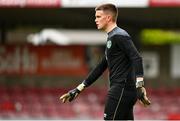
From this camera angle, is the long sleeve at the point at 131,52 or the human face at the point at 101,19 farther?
the human face at the point at 101,19

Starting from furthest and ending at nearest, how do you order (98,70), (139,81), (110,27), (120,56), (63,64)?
(63,64) → (98,70) → (110,27) → (120,56) → (139,81)

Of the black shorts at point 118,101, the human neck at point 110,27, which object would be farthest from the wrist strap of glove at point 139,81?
the human neck at point 110,27

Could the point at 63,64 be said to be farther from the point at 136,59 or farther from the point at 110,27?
the point at 136,59

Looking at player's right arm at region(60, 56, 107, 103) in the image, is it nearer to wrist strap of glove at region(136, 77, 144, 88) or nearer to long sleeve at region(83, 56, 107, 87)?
long sleeve at region(83, 56, 107, 87)

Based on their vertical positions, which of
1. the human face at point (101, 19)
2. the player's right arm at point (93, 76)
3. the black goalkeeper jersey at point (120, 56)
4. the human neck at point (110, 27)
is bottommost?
the player's right arm at point (93, 76)

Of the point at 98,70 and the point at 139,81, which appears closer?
the point at 139,81

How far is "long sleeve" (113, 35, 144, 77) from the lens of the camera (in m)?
6.80

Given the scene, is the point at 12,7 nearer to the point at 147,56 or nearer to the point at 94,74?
the point at 147,56


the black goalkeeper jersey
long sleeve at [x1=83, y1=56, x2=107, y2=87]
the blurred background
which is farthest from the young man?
the blurred background

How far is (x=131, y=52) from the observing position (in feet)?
22.5

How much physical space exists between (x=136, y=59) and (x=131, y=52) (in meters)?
0.09

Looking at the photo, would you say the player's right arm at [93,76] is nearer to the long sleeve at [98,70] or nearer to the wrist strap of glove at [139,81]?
the long sleeve at [98,70]

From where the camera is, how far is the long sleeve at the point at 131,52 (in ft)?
22.3

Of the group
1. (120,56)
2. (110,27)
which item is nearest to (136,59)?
(120,56)
